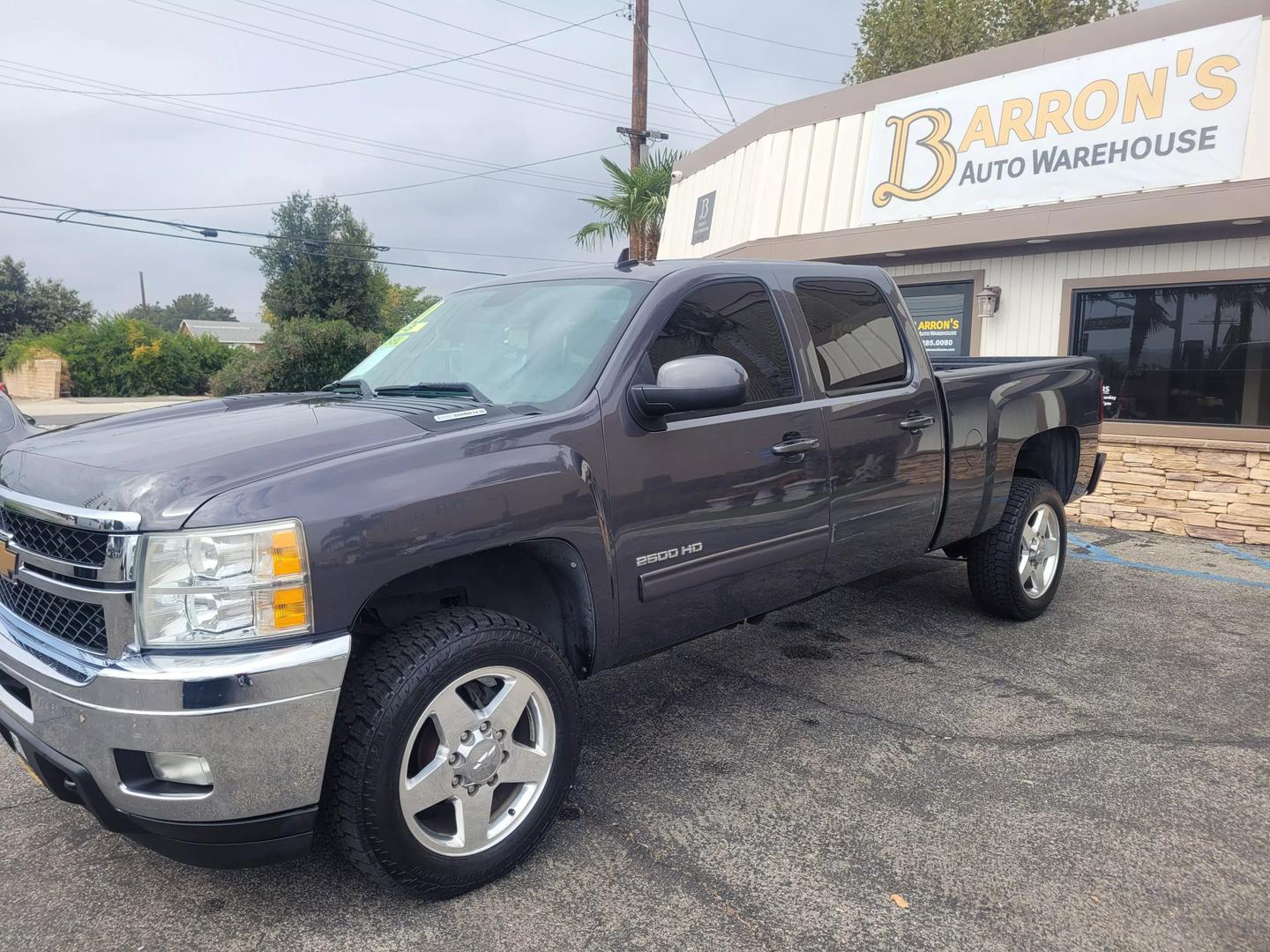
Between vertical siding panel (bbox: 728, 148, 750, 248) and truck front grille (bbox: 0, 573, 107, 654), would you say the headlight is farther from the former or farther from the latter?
vertical siding panel (bbox: 728, 148, 750, 248)

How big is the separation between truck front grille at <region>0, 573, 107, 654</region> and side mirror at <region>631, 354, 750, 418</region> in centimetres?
176

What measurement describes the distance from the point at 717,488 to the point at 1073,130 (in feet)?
25.4

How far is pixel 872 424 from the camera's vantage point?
13.5 ft

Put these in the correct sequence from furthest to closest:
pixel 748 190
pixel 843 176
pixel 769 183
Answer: pixel 748 190 < pixel 769 183 < pixel 843 176

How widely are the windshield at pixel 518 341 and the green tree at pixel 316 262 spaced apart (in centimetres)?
3435

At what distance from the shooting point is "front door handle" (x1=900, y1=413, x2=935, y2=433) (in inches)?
169

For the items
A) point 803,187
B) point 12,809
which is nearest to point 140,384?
point 803,187

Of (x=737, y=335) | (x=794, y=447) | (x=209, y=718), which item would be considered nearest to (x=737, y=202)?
(x=737, y=335)

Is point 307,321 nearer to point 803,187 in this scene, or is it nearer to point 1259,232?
point 803,187

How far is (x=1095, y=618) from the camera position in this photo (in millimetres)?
5582

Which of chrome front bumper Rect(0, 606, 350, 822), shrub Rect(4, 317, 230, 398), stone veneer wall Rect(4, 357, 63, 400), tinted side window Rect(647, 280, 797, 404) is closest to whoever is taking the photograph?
chrome front bumper Rect(0, 606, 350, 822)

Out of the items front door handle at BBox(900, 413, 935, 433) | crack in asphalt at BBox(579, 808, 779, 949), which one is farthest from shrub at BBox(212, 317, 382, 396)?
crack in asphalt at BBox(579, 808, 779, 949)

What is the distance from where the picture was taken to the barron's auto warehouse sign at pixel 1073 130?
314 inches

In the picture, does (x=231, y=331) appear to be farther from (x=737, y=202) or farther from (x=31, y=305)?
(x=737, y=202)
